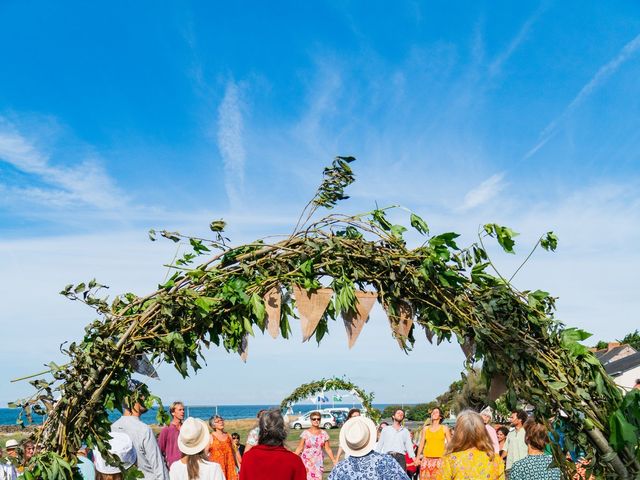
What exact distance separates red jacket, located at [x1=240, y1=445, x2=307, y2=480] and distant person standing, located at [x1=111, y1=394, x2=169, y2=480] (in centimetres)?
170

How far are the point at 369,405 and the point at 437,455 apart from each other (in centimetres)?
898

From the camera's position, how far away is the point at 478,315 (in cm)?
360

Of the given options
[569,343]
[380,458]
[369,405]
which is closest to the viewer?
[569,343]

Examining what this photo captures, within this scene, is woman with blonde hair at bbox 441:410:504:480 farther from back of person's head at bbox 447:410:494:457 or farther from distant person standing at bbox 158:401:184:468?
distant person standing at bbox 158:401:184:468

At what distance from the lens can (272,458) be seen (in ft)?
13.8

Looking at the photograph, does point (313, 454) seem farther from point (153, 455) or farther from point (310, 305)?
point (310, 305)

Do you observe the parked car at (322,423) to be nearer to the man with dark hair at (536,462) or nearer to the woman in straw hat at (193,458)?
the woman in straw hat at (193,458)

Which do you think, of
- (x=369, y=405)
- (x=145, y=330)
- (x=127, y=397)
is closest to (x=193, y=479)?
(x=127, y=397)

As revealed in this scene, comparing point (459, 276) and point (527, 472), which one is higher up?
point (459, 276)

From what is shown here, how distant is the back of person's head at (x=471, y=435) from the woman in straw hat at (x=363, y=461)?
42 centimetres

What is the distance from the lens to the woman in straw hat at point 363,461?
13.1 ft

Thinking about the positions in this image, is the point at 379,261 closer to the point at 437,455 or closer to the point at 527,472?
the point at 527,472

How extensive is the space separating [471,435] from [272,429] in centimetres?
124

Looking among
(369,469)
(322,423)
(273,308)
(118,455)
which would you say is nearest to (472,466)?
(369,469)
